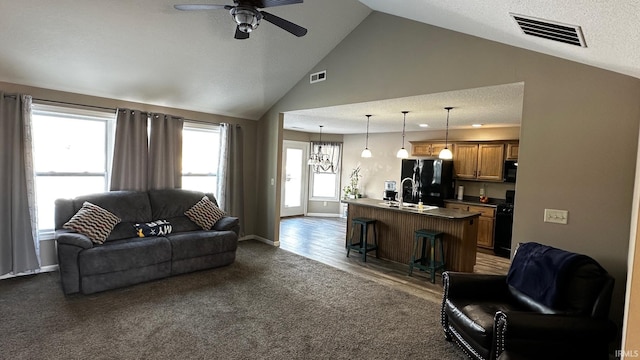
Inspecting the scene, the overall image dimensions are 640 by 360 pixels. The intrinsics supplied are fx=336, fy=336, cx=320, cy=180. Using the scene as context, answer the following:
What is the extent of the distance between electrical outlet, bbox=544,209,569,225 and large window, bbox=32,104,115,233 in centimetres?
542

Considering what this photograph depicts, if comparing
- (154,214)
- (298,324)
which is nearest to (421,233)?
(298,324)

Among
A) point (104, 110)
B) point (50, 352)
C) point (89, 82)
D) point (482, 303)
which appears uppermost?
point (89, 82)

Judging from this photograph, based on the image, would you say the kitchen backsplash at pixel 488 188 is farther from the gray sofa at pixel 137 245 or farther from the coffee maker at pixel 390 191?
the gray sofa at pixel 137 245

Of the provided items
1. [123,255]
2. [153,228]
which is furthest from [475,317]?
[153,228]

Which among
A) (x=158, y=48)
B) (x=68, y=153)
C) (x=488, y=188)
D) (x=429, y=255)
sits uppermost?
(x=158, y=48)

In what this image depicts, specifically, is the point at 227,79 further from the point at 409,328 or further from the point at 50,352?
the point at 409,328

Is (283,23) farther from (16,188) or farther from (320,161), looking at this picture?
(320,161)

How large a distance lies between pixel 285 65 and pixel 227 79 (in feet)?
2.88

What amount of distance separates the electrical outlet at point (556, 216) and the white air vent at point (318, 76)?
3.32m

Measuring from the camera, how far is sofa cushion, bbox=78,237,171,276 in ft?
12.0

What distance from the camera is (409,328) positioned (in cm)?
320

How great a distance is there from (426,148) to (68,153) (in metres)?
6.45

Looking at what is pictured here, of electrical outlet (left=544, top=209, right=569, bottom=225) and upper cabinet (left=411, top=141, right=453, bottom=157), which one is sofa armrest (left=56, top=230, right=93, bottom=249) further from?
upper cabinet (left=411, top=141, right=453, bottom=157)

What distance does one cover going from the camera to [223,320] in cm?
323
